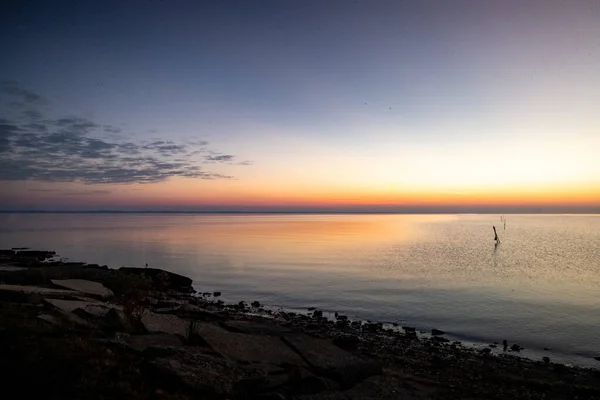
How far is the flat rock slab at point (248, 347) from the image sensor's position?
12156mm

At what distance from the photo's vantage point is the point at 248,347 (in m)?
12.9

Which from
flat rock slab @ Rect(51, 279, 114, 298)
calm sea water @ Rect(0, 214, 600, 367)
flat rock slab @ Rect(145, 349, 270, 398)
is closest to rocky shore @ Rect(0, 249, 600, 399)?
flat rock slab @ Rect(145, 349, 270, 398)

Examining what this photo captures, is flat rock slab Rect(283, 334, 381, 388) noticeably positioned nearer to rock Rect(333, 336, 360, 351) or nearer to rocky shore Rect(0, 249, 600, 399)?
rocky shore Rect(0, 249, 600, 399)

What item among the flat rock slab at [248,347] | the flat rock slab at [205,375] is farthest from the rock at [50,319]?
the flat rock slab at [205,375]

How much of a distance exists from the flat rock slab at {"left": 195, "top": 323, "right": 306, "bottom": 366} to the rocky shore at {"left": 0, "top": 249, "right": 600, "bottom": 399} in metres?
0.04

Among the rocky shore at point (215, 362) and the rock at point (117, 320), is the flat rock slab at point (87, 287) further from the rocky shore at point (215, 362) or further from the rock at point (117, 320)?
the rock at point (117, 320)

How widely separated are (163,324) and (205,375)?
5725mm

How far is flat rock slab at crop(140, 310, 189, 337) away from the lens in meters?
13.3

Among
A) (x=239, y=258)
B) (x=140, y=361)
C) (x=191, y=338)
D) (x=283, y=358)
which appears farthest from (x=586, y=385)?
(x=239, y=258)

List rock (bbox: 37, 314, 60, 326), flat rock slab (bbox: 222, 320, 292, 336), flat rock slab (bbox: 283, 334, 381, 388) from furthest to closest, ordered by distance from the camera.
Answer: flat rock slab (bbox: 222, 320, 292, 336) → rock (bbox: 37, 314, 60, 326) → flat rock slab (bbox: 283, 334, 381, 388)

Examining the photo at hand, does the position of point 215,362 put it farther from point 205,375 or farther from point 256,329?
point 256,329

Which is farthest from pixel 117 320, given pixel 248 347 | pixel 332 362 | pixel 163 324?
pixel 332 362

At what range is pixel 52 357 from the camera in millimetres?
8469

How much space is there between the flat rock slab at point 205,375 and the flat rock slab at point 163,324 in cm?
336
